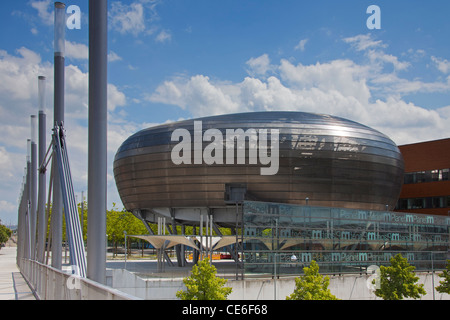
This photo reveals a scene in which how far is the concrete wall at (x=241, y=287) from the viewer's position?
118 ft

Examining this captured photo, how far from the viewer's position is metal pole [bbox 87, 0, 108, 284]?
10.8 meters

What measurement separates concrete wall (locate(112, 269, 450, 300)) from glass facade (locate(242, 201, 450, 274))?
1.47m

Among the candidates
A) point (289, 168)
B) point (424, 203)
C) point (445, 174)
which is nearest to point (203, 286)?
point (289, 168)

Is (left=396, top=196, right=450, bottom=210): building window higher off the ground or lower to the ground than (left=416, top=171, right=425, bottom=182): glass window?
lower

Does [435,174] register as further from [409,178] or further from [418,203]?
[418,203]

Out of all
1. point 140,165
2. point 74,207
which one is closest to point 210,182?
point 140,165

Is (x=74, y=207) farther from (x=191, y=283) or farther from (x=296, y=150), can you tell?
(x=296, y=150)

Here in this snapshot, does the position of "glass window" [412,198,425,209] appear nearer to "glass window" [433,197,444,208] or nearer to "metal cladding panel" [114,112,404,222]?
"glass window" [433,197,444,208]

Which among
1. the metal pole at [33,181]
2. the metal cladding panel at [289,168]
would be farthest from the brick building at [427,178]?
the metal pole at [33,181]

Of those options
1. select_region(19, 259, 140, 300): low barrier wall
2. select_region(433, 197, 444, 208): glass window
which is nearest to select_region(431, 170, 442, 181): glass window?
select_region(433, 197, 444, 208): glass window

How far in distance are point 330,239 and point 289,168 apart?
11372 mm

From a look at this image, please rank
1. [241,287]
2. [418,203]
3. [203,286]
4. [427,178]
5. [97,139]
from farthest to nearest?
[418,203]
[427,178]
[241,287]
[203,286]
[97,139]

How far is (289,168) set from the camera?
5153 centimetres

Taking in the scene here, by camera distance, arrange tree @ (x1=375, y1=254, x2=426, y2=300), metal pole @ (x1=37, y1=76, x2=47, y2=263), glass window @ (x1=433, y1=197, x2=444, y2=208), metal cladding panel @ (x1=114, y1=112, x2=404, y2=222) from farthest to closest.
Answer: glass window @ (x1=433, y1=197, x2=444, y2=208) → metal cladding panel @ (x1=114, y1=112, x2=404, y2=222) → tree @ (x1=375, y1=254, x2=426, y2=300) → metal pole @ (x1=37, y1=76, x2=47, y2=263)
